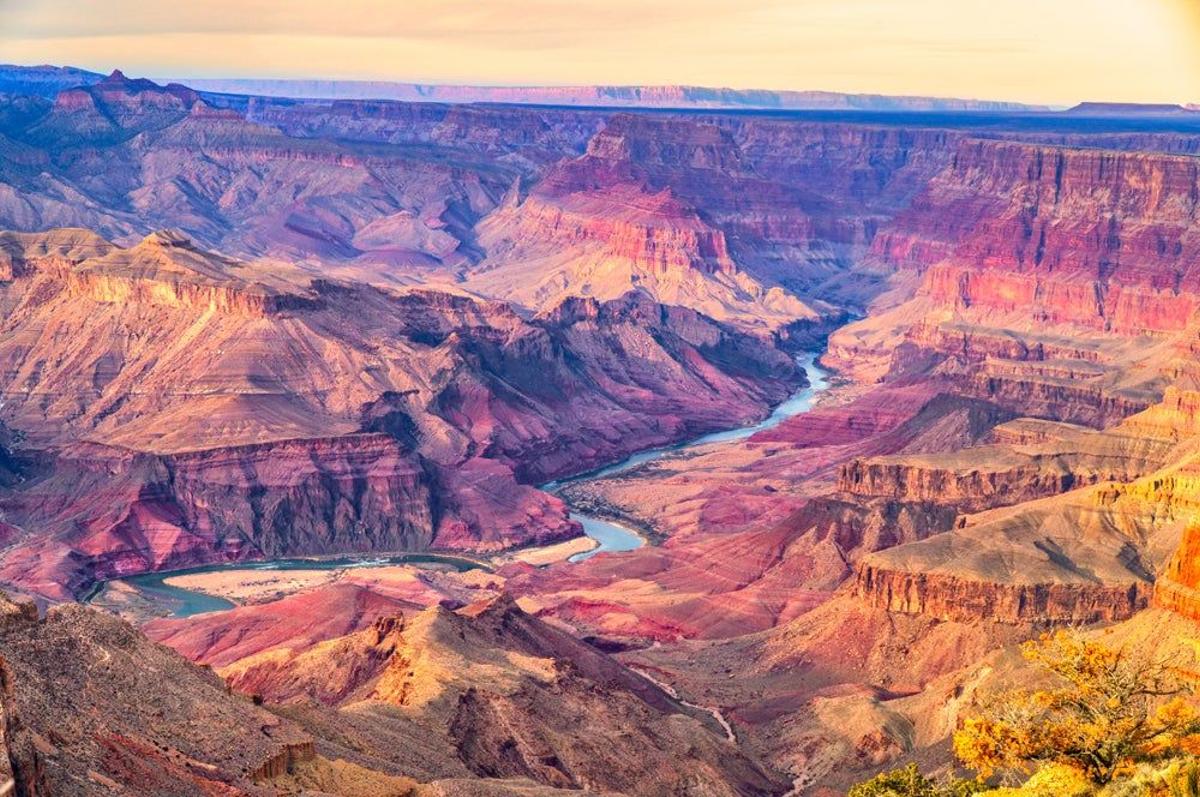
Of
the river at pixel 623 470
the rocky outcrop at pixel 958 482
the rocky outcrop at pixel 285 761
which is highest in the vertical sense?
the rocky outcrop at pixel 285 761

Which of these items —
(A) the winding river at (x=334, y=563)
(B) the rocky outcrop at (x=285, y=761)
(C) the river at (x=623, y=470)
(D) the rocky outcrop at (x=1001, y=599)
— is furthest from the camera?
(C) the river at (x=623, y=470)

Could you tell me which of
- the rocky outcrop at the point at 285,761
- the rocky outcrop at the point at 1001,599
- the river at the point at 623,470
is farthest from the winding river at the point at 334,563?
the rocky outcrop at the point at 285,761

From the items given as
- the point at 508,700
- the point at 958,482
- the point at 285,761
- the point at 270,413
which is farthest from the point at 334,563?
the point at 285,761

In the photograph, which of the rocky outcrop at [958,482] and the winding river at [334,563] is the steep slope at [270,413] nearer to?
the winding river at [334,563]

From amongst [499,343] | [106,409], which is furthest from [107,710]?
[499,343]

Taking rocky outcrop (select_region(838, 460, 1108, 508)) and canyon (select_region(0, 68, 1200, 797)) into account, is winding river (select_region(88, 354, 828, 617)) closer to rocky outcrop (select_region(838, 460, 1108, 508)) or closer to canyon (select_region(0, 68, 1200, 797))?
canyon (select_region(0, 68, 1200, 797))

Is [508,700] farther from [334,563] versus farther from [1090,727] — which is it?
[334,563]

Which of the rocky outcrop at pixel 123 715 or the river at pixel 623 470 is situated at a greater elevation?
the rocky outcrop at pixel 123 715

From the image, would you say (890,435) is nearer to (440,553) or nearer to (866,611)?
(440,553)

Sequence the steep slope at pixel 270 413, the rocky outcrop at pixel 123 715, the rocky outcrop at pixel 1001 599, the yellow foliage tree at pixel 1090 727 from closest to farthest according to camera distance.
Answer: the yellow foliage tree at pixel 1090 727 → the rocky outcrop at pixel 123 715 → the rocky outcrop at pixel 1001 599 → the steep slope at pixel 270 413

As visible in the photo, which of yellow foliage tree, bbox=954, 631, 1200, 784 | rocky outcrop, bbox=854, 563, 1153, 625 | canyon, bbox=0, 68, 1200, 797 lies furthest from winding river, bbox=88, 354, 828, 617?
yellow foliage tree, bbox=954, 631, 1200, 784
